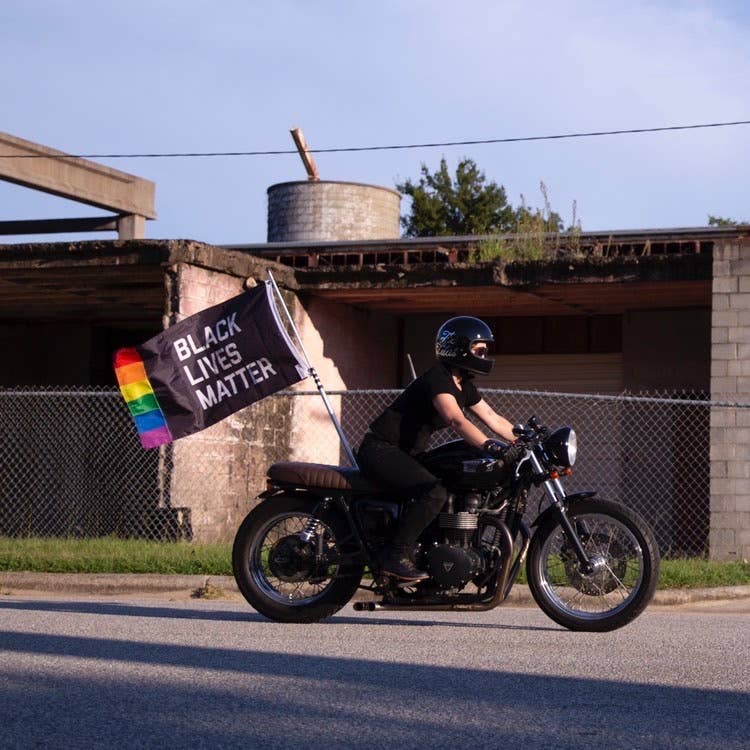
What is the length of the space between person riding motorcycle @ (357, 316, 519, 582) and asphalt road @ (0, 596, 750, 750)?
0.61 metres

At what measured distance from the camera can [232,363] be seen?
40.2ft

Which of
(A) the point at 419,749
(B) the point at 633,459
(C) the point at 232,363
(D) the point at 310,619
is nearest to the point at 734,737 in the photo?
(A) the point at 419,749

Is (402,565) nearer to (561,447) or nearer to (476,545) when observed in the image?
(476,545)

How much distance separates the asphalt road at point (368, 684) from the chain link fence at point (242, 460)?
300 inches

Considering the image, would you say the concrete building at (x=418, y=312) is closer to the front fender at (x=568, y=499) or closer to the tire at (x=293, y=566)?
the tire at (x=293, y=566)

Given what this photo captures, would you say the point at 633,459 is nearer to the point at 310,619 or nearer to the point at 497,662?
the point at 310,619

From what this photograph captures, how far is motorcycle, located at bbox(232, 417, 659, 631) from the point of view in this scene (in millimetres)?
8539

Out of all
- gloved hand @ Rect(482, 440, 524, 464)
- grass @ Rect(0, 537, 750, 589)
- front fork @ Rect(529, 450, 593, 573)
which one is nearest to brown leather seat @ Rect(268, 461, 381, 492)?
gloved hand @ Rect(482, 440, 524, 464)

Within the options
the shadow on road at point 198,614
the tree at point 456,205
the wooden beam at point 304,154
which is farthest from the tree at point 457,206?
the shadow on road at point 198,614

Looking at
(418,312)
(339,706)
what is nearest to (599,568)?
(339,706)

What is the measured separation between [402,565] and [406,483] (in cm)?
48

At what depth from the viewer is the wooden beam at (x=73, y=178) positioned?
24.5m

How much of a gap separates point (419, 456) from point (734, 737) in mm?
3879

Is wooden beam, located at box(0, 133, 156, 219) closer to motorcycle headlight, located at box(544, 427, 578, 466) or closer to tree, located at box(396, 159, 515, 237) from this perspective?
motorcycle headlight, located at box(544, 427, 578, 466)
